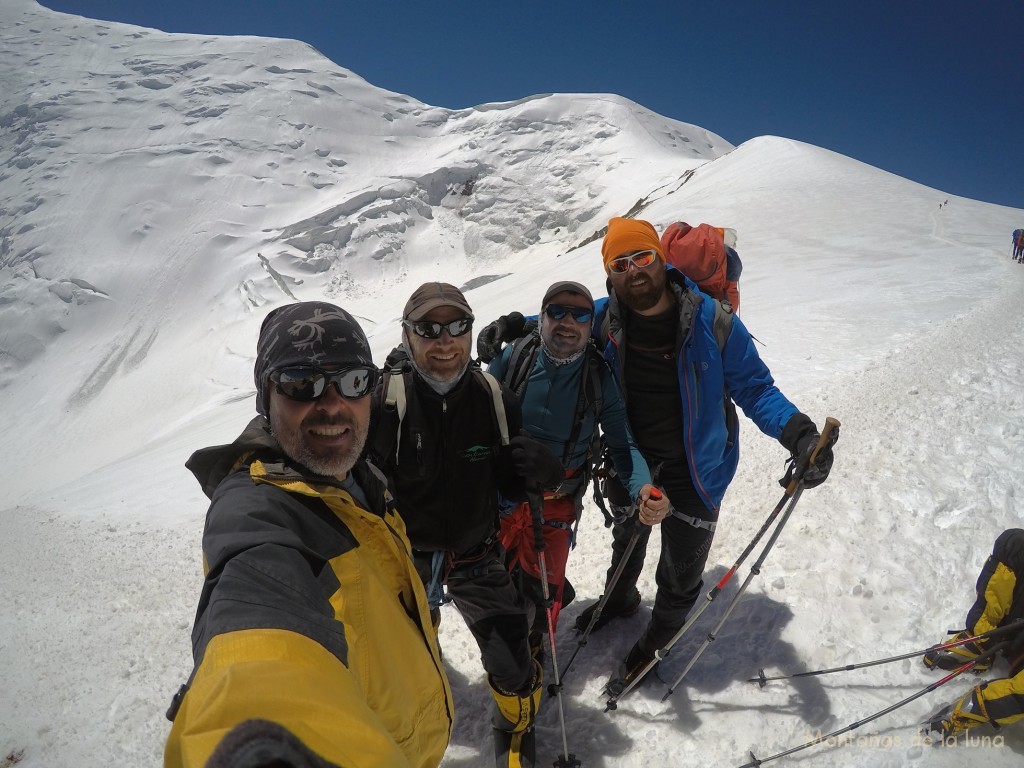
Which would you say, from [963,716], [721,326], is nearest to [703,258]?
[721,326]

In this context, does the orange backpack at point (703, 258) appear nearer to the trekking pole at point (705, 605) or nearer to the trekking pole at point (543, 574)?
the trekking pole at point (705, 605)

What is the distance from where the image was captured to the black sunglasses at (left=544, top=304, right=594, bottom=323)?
2.96 m

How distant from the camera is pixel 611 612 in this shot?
13.7ft

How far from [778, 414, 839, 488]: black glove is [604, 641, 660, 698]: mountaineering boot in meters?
1.60

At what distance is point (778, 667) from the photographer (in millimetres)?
3459

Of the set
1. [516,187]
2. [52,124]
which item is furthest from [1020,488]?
[52,124]

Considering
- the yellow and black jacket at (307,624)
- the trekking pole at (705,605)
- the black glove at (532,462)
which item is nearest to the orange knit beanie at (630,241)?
the black glove at (532,462)

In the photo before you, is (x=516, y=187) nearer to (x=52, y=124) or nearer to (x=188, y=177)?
(x=188, y=177)

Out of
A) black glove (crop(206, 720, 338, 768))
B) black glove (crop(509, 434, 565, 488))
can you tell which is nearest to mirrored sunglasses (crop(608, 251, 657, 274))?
black glove (crop(509, 434, 565, 488))

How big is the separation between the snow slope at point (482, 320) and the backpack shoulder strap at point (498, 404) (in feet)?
7.23

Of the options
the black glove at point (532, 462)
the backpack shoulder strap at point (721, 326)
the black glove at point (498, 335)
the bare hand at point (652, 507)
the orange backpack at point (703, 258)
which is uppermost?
the orange backpack at point (703, 258)

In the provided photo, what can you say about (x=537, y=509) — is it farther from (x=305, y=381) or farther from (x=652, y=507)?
(x=305, y=381)

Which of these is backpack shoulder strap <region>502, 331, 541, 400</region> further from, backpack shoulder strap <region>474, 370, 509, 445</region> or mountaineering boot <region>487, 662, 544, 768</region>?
mountaineering boot <region>487, 662, 544, 768</region>

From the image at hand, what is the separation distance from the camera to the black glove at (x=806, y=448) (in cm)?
274
